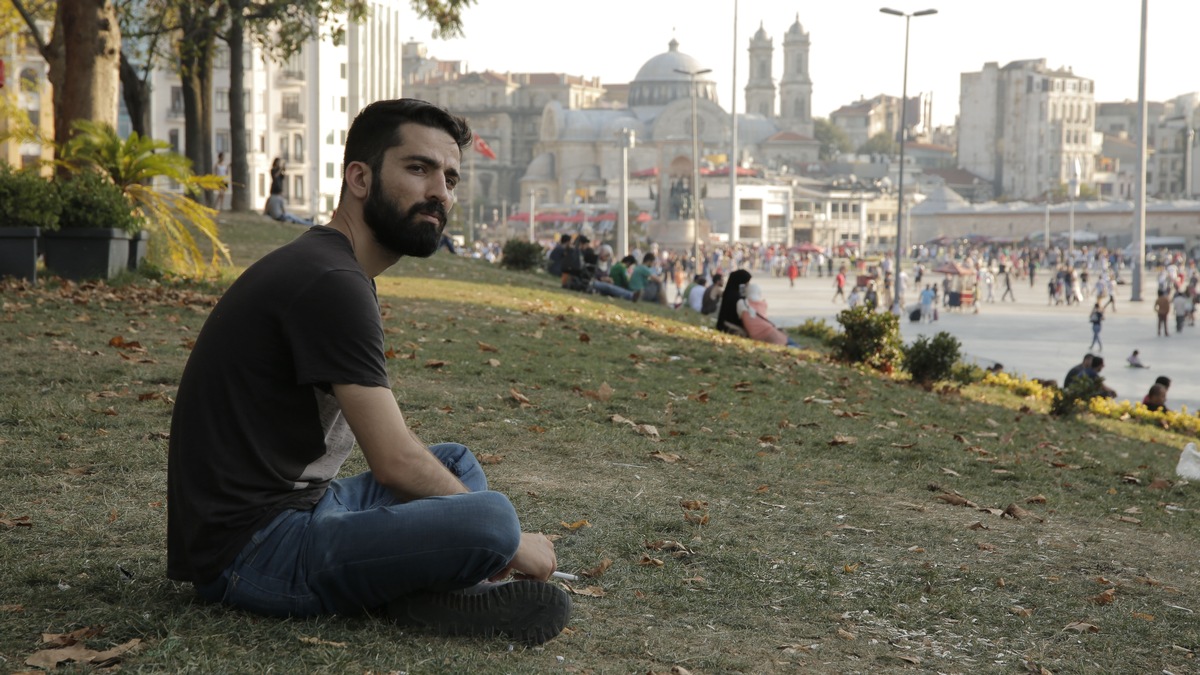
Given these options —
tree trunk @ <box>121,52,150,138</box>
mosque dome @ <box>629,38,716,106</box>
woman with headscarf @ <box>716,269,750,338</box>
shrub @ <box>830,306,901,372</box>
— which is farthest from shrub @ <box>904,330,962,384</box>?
mosque dome @ <box>629,38,716,106</box>

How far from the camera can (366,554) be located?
316 cm

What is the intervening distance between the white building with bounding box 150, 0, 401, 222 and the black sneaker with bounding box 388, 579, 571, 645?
225 feet

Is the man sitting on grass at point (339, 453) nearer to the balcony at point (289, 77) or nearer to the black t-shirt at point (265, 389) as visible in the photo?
the black t-shirt at point (265, 389)

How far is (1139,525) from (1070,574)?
1520 mm

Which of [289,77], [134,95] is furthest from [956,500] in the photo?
[289,77]

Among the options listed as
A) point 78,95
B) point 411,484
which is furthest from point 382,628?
point 78,95

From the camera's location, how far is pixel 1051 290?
46219mm

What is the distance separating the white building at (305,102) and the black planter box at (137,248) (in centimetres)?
5819

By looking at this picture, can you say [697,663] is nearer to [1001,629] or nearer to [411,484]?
[411,484]

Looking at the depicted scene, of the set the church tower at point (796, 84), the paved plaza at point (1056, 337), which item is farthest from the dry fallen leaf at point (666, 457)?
the church tower at point (796, 84)

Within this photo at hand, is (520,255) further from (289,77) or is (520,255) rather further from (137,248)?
(289,77)

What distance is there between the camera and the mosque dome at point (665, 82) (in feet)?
509

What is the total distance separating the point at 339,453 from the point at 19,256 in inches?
353

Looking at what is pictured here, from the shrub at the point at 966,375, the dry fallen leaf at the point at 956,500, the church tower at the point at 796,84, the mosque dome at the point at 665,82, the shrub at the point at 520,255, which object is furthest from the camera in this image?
the church tower at the point at 796,84
